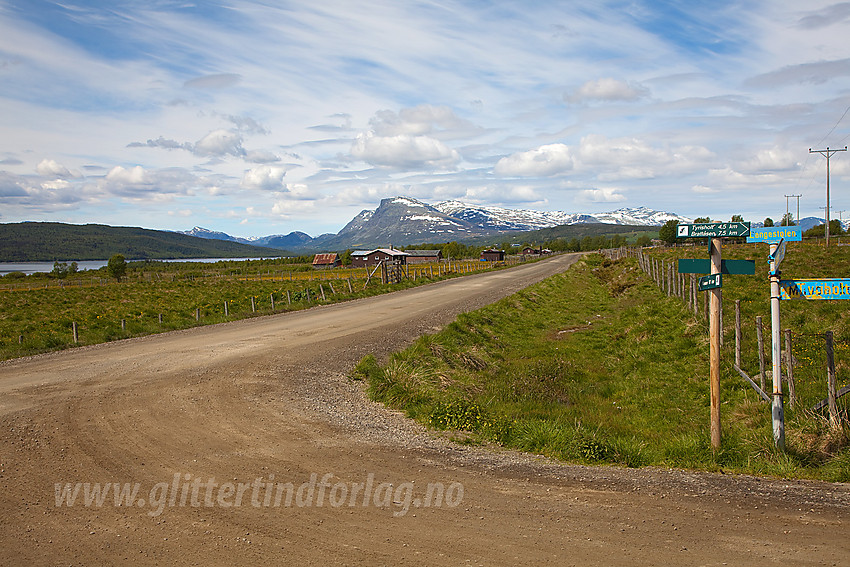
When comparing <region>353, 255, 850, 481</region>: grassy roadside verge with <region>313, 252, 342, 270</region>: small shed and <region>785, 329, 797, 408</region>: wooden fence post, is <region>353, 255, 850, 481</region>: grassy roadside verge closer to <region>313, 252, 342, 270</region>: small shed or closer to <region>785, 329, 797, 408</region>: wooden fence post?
<region>785, 329, 797, 408</region>: wooden fence post

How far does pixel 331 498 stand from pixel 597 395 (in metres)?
8.11

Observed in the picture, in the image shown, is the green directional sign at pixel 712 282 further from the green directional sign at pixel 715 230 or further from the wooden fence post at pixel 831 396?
the wooden fence post at pixel 831 396

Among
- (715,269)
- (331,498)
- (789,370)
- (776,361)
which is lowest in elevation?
(331,498)

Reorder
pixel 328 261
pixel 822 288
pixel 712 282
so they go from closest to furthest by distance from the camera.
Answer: pixel 822 288 → pixel 712 282 → pixel 328 261

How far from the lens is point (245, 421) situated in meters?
8.70

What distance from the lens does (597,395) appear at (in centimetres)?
1254

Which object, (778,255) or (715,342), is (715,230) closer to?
(778,255)

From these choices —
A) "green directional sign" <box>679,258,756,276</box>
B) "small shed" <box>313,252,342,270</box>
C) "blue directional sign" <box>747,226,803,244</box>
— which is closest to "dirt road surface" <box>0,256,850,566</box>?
"green directional sign" <box>679,258,756,276</box>

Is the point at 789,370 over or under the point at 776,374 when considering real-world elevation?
under

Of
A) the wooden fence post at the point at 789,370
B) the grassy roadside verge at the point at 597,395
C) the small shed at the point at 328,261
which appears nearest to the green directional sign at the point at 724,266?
the wooden fence post at the point at 789,370

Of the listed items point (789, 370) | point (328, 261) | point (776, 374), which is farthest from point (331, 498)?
point (328, 261)

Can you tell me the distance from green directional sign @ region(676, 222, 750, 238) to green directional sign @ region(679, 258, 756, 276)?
1.09 feet

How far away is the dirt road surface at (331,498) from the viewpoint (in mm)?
4848

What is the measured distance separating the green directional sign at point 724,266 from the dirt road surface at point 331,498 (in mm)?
2599
